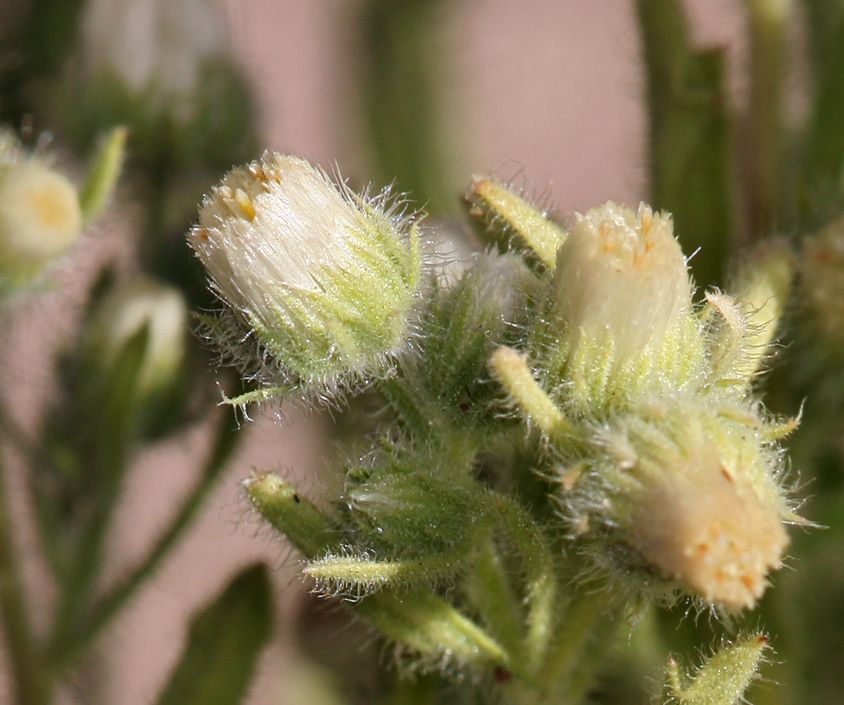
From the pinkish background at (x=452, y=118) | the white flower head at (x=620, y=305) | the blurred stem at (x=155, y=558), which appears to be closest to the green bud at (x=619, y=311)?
the white flower head at (x=620, y=305)

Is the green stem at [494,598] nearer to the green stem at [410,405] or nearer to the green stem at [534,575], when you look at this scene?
the green stem at [534,575]

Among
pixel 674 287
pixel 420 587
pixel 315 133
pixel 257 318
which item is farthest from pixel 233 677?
pixel 315 133

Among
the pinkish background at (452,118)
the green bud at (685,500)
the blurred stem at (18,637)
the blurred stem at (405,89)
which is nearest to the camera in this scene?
the green bud at (685,500)

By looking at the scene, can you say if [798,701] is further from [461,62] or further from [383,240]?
[461,62]

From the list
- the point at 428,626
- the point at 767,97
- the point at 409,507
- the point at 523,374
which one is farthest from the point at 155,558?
the point at 767,97

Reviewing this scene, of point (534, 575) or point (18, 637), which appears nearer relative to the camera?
point (534, 575)

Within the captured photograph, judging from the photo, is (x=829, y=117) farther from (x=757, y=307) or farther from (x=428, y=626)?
(x=428, y=626)

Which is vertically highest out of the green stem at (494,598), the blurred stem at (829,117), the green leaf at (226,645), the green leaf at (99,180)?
the blurred stem at (829,117)
